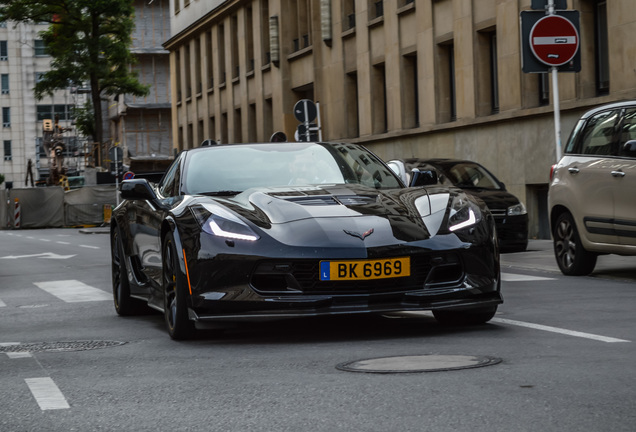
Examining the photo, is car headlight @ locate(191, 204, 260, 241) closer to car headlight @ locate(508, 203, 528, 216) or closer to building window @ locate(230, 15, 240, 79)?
car headlight @ locate(508, 203, 528, 216)

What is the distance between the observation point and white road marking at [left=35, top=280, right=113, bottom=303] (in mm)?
13203

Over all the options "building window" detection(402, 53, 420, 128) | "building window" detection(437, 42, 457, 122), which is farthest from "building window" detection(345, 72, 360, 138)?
"building window" detection(437, 42, 457, 122)

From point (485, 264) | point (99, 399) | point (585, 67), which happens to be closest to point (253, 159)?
point (485, 264)

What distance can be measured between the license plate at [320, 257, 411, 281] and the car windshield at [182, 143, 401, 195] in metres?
1.39

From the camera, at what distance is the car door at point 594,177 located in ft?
42.6

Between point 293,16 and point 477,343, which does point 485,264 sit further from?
point 293,16

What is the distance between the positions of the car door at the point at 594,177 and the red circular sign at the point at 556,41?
13.8 ft

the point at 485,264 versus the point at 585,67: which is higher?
the point at 585,67

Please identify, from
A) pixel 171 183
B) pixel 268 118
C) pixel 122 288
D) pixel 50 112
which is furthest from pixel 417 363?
pixel 50 112

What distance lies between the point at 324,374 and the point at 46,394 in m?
1.37

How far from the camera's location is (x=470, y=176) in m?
20.1

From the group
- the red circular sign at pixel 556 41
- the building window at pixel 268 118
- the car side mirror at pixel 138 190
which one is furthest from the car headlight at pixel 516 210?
the building window at pixel 268 118

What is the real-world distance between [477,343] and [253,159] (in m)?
2.60

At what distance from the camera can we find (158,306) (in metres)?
9.30
